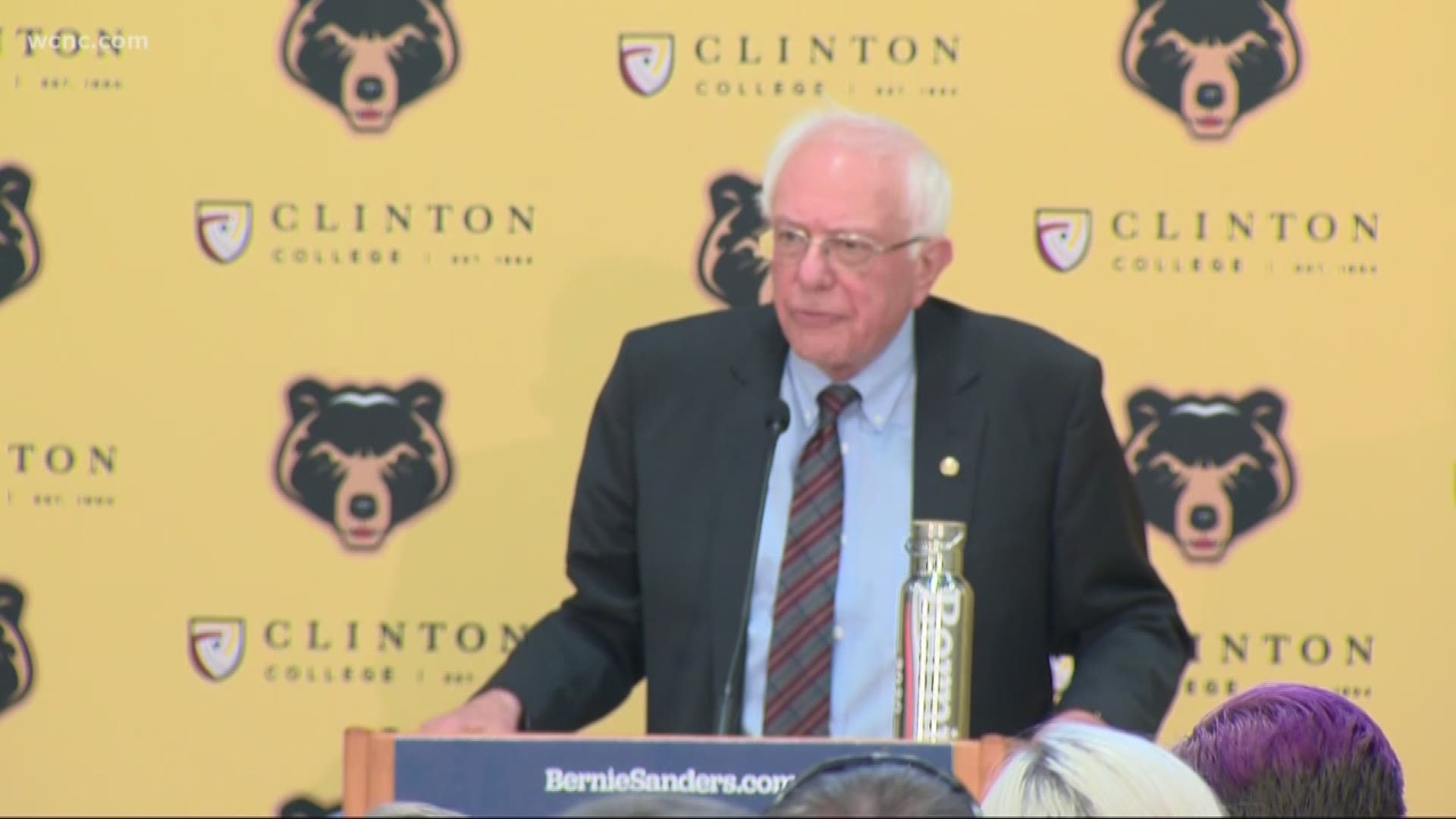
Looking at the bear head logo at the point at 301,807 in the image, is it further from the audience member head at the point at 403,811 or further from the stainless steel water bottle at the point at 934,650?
the audience member head at the point at 403,811

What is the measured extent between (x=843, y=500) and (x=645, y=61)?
122cm

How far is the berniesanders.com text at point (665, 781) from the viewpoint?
5.95 feet

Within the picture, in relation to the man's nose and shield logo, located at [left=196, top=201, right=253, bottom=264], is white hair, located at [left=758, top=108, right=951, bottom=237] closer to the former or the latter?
the man's nose

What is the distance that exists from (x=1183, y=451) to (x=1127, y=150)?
22.8 inches

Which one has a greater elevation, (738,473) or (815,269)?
(815,269)

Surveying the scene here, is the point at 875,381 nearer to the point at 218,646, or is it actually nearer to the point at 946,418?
the point at 946,418

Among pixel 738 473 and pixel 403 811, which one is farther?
pixel 738 473

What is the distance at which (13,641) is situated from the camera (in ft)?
13.2

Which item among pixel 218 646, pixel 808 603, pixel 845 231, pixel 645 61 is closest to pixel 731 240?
pixel 645 61

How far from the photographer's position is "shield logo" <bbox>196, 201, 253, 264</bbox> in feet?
13.1

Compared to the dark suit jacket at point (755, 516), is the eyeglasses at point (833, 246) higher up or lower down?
higher up

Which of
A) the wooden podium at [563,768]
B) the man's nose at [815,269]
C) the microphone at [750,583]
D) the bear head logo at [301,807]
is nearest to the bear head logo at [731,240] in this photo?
the man's nose at [815,269]

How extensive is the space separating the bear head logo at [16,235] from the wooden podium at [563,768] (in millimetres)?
2499

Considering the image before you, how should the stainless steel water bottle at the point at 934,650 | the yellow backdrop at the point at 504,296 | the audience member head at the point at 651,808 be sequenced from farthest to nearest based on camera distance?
the yellow backdrop at the point at 504,296 → the stainless steel water bottle at the point at 934,650 → the audience member head at the point at 651,808
